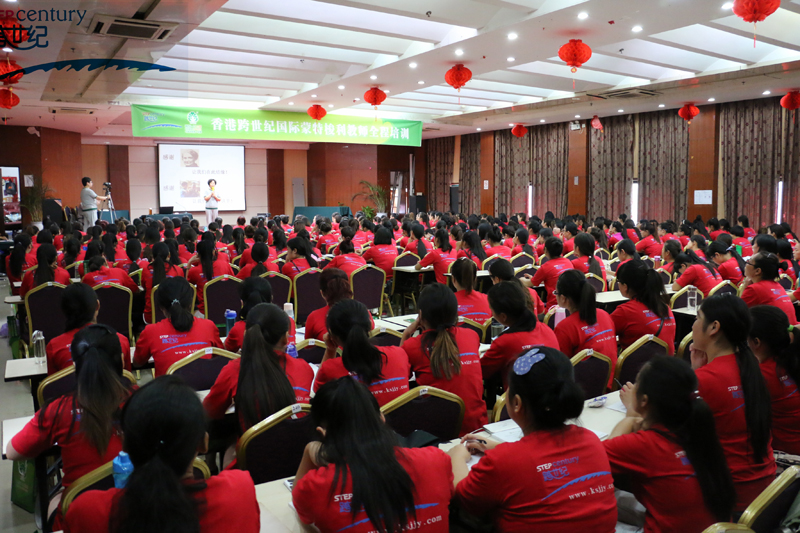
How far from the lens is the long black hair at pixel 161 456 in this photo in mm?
1246

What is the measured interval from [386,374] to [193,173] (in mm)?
17410

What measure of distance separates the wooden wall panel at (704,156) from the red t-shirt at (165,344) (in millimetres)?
13303

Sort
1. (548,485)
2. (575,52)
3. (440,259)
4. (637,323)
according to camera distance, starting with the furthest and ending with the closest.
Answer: (440,259) → (575,52) → (637,323) → (548,485)

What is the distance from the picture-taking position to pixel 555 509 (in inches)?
61.4

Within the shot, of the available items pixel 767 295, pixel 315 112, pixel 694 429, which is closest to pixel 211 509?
pixel 694 429

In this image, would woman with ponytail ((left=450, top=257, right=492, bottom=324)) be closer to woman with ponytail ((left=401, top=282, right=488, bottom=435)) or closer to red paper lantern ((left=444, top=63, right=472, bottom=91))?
woman with ponytail ((left=401, top=282, right=488, bottom=435))

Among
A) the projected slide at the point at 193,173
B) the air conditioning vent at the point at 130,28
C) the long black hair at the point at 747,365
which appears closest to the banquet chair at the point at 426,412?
the long black hair at the point at 747,365

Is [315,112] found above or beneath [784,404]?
above

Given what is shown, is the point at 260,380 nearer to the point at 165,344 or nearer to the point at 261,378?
the point at 261,378

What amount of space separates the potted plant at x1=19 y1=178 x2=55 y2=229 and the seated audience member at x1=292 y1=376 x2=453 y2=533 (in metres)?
15.5

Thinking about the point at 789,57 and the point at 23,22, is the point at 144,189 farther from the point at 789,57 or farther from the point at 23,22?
the point at 789,57

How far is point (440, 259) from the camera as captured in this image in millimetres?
6688

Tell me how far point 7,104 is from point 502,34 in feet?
22.5

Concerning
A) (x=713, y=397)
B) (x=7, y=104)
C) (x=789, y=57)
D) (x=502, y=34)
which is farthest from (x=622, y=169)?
(x=713, y=397)
